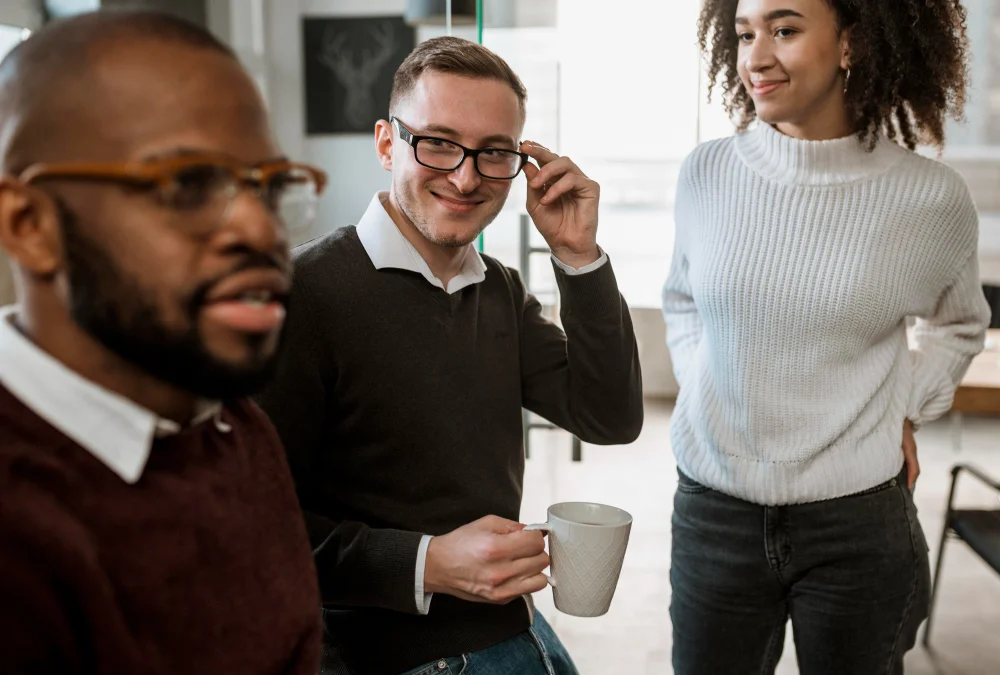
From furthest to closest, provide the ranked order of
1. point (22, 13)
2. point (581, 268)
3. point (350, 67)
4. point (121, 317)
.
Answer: point (350, 67), point (22, 13), point (581, 268), point (121, 317)

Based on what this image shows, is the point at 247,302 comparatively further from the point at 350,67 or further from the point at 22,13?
the point at 350,67

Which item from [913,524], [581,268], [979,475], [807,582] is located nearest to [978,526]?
[979,475]

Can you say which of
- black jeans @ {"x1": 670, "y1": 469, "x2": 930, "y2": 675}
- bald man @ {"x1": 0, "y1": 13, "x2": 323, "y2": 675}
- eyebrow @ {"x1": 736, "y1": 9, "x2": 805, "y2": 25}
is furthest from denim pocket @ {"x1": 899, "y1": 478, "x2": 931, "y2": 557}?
bald man @ {"x1": 0, "y1": 13, "x2": 323, "y2": 675}

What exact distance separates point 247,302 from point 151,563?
0.17 meters

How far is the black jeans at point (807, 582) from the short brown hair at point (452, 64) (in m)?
0.71

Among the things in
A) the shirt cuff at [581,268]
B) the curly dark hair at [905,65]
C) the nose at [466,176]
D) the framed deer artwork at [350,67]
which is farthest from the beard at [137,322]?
the framed deer artwork at [350,67]

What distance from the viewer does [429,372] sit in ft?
3.54

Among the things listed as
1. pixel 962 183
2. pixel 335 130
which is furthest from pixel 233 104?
pixel 335 130

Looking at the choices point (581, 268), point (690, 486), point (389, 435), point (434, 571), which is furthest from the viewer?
point (690, 486)

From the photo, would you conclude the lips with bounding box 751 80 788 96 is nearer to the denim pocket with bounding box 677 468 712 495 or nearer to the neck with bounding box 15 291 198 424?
the denim pocket with bounding box 677 468 712 495

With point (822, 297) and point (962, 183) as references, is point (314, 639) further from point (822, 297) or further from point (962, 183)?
point (962, 183)

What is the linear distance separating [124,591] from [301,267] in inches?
22.2

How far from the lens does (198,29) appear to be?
1.98 ft

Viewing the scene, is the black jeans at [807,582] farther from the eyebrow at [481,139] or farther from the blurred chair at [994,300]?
the blurred chair at [994,300]
